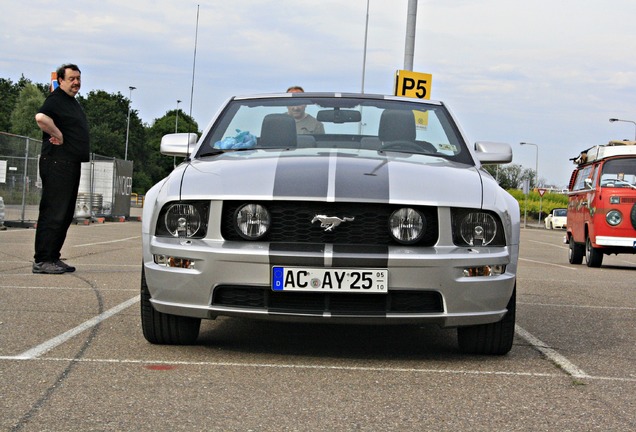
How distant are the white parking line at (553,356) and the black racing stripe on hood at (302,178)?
1550 mm

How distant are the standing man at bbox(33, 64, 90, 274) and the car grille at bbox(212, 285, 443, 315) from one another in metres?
5.18

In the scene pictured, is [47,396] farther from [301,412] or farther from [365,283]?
[365,283]

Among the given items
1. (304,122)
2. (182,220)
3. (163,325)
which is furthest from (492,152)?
(163,325)

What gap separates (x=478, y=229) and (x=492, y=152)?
63.3 inches

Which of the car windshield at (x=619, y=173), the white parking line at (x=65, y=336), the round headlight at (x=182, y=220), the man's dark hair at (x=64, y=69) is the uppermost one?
the man's dark hair at (x=64, y=69)

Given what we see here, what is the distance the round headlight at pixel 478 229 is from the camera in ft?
16.8

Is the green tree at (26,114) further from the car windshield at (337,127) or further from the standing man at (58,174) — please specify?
the car windshield at (337,127)

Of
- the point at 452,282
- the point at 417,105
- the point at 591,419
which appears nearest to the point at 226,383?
the point at 452,282

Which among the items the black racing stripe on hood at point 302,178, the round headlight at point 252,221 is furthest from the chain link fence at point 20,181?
the round headlight at point 252,221

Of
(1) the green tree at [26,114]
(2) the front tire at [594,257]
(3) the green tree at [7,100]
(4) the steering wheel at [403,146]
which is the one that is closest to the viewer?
→ (4) the steering wheel at [403,146]

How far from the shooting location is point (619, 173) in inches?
666

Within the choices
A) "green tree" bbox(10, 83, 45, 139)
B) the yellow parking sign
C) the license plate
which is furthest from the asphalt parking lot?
"green tree" bbox(10, 83, 45, 139)

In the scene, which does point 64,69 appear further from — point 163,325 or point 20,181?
point 20,181

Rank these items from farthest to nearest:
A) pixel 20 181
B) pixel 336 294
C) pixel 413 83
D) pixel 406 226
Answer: pixel 20 181 < pixel 413 83 < pixel 406 226 < pixel 336 294
